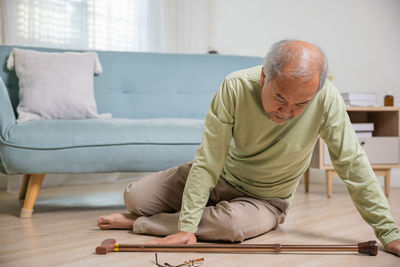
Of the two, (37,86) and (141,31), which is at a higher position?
(141,31)

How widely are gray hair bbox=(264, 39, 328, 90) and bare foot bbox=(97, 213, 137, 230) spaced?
0.80 metres

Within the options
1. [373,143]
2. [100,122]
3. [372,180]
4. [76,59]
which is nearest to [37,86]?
[76,59]

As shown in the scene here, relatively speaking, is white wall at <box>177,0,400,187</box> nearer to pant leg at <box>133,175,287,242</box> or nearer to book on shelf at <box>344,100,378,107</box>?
book on shelf at <box>344,100,378,107</box>

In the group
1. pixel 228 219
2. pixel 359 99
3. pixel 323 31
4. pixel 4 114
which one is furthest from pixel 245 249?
pixel 323 31

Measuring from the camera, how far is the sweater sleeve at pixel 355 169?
1.26 m

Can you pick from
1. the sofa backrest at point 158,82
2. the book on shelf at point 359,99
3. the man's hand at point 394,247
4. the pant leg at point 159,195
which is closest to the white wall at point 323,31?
the book on shelf at point 359,99

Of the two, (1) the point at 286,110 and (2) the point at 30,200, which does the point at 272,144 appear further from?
(2) the point at 30,200

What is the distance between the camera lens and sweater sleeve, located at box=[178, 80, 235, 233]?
127 cm

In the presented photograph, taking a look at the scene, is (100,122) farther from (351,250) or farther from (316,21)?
(316,21)

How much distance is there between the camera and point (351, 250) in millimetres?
1254

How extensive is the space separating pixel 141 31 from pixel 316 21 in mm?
1409

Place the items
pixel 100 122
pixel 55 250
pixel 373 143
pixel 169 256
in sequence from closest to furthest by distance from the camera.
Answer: pixel 169 256 < pixel 55 250 < pixel 100 122 < pixel 373 143

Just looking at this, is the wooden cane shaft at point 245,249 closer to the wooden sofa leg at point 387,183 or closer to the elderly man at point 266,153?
the elderly man at point 266,153

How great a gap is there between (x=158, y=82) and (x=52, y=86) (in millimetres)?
631
